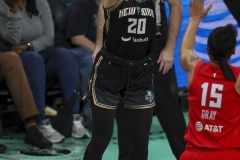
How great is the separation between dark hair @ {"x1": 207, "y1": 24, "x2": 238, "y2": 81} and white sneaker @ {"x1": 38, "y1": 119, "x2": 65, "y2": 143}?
8.32 feet

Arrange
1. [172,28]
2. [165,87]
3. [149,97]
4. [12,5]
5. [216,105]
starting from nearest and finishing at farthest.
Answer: [216,105] < [149,97] < [172,28] < [165,87] < [12,5]

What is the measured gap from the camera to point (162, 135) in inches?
255

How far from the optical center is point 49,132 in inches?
237

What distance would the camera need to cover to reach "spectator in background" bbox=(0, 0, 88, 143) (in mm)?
6004

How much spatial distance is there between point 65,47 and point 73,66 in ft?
1.60

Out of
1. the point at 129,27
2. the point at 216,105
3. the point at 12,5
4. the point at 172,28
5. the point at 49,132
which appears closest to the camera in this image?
the point at 216,105

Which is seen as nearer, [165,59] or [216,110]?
[216,110]

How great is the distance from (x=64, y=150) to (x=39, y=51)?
1.06m

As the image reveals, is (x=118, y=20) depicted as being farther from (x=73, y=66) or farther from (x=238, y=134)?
(x=73, y=66)

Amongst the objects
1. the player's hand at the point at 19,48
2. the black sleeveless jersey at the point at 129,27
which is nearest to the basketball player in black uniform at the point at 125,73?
the black sleeveless jersey at the point at 129,27

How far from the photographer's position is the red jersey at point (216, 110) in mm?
3727

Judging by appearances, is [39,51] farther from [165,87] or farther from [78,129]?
[165,87]

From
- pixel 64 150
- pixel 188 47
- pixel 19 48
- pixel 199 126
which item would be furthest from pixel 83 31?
pixel 199 126

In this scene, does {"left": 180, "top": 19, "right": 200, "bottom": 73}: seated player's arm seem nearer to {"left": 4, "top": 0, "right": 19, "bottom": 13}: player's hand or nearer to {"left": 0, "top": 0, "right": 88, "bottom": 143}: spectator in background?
{"left": 0, "top": 0, "right": 88, "bottom": 143}: spectator in background
